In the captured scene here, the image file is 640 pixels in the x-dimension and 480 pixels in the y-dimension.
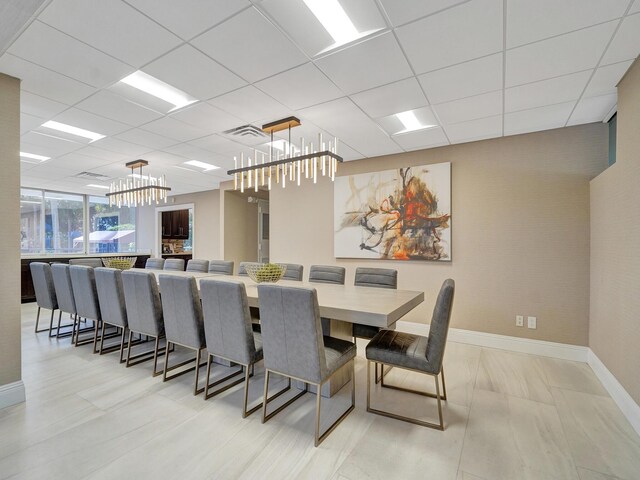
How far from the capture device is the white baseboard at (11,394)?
7.39ft

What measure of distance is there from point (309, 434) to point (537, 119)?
11.8 feet

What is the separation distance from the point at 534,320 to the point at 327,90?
3366 mm

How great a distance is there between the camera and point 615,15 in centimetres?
170

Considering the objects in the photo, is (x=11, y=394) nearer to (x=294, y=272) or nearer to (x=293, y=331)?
(x=293, y=331)

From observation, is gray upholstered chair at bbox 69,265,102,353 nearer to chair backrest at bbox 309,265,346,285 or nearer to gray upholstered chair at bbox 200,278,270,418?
gray upholstered chair at bbox 200,278,270,418

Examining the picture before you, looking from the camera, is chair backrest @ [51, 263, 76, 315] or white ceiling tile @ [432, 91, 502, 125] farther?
chair backrest @ [51, 263, 76, 315]

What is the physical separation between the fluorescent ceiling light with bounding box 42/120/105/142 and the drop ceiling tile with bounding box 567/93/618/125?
5.15m

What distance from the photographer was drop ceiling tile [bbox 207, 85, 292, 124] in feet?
8.52

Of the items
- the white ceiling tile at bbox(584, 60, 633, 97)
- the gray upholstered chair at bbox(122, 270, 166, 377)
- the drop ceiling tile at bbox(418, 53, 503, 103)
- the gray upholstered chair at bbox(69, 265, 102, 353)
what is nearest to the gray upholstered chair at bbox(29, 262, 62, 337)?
the gray upholstered chair at bbox(69, 265, 102, 353)

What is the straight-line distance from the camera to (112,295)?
3.09 m

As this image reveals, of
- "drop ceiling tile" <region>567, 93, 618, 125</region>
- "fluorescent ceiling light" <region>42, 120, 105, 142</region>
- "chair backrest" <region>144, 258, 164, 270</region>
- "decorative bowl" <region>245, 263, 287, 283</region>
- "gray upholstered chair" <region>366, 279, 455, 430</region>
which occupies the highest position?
"drop ceiling tile" <region>567, 93, 618, 125</region>

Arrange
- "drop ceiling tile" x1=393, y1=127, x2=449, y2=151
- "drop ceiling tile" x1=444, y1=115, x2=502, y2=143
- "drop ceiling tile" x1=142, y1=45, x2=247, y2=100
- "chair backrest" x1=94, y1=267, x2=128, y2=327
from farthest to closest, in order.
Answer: "drop ceiling tile" x1=393, y1=127, x2=449, y2=151 < "drop ceiling tile" x1=444, y1=115, x2=502, y2=143 < "chair backrest" x1=94, y1=267, x2=128, y2=327 < "drop ceiling tile" x1=142, y1=45, x2=247, y2=100

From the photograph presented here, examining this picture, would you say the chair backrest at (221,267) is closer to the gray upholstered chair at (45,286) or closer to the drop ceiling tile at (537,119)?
the gray upholstered chair at (45,286)

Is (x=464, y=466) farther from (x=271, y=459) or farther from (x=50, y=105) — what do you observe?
(x=50, y=105)
